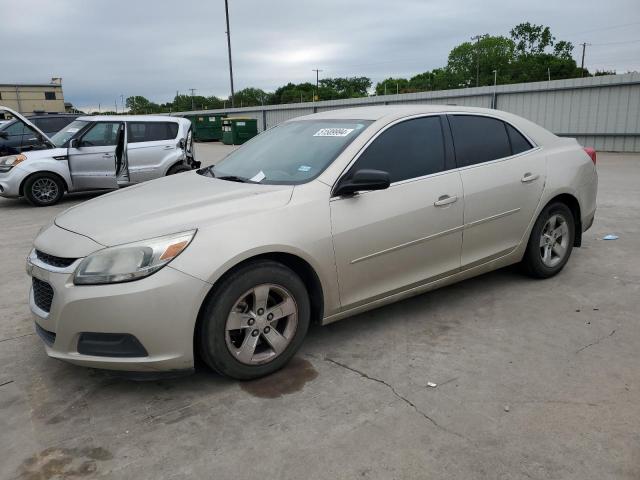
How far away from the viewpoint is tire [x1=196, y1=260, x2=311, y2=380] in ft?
9.34

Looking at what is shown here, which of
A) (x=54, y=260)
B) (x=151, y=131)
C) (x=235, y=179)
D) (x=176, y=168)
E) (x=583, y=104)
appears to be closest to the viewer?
(x=54, y=260)

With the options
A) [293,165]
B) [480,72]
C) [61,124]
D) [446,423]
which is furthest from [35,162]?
[480,72]

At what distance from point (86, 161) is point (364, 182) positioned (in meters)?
8.10

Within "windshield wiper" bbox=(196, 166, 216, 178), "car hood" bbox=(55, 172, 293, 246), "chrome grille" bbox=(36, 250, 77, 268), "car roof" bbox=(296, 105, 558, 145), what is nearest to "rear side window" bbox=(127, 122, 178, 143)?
"windshield wiper" bbox=(196, 166, 216, 178)

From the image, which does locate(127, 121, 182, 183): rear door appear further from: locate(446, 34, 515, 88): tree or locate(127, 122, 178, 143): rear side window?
locate(446, 34, 515, 88): tree

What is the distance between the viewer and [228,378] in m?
3.06

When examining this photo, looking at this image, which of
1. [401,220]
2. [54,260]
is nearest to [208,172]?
[54,260]

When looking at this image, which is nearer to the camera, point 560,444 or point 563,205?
point 560,444

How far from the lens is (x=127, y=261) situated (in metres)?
2.73

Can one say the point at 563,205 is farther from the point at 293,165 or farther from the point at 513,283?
the point at 293,165

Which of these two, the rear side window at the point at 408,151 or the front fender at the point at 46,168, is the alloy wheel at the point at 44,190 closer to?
the front fender at the point at 46,168

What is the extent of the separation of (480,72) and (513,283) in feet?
310

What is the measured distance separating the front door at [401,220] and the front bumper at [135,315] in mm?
1016

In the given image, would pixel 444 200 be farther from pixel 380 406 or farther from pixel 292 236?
pixel 380 406
